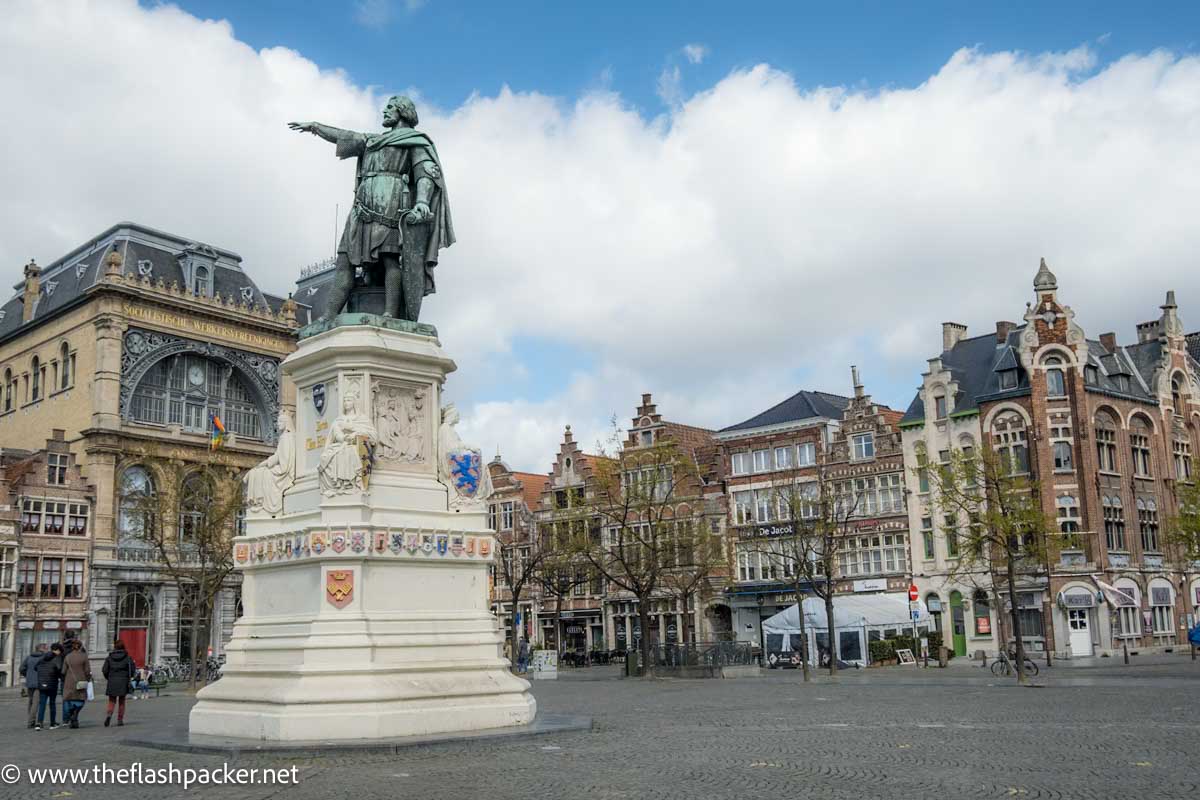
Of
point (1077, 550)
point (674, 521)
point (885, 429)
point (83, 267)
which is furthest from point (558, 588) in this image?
point (83, 267)

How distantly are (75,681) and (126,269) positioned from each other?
48986mm

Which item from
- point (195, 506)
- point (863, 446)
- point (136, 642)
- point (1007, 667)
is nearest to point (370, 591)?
point (1007, 667)

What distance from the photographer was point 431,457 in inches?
636

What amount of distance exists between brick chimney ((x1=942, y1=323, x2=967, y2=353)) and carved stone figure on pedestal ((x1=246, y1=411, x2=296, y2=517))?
163 ft

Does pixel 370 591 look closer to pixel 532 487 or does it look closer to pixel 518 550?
pixel 518 550

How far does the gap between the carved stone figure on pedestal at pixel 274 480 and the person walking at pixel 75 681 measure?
264 inches

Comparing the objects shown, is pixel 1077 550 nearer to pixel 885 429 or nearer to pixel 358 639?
pixel 885 429

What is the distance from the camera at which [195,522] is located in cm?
5334

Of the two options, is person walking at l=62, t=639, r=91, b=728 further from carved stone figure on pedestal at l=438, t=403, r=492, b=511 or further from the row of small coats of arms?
carved stone figure on pedestal at l=438, t=403, r=492, b=511

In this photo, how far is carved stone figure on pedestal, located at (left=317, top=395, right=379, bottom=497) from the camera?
49.0 ft

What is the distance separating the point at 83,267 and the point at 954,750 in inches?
2538

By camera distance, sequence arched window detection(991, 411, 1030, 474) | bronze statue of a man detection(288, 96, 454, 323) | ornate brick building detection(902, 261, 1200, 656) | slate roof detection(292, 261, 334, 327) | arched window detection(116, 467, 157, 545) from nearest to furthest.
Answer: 1. bronze statue of a man detection(288, 96, 454, 323)
2. ornate brick building detection(902, 261, 1200, 656)
3. arched window detection(991, 411, 1030, 474)
4. arched window detection(116, 467, 157, 545)
5. slate roof detection(292, 261, 334, 327)

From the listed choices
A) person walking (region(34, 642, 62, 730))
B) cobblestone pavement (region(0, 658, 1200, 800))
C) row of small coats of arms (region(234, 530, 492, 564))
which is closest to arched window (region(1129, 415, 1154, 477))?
cobblestone pavement (region(0, 658, 1200, 800))

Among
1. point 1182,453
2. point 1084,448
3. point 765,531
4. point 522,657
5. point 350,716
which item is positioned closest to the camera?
point 350,716
